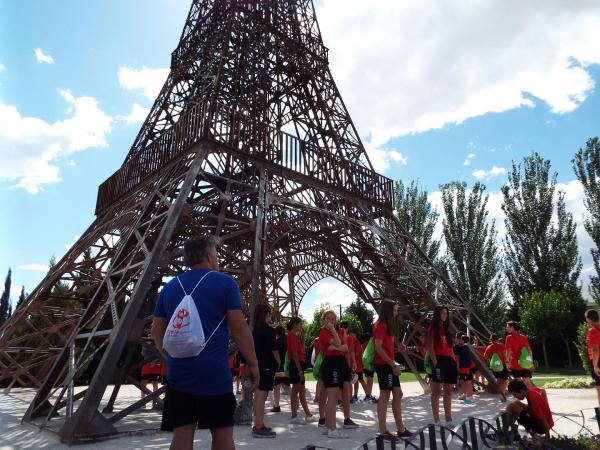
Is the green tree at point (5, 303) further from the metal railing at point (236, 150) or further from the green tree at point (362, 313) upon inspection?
the metal railing at point (236, 150)

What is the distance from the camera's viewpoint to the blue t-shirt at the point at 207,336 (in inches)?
88.3

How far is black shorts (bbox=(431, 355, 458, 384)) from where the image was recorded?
5.56 m

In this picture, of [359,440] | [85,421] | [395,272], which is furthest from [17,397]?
[395,272]

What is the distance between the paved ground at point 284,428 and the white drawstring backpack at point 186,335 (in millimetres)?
2783

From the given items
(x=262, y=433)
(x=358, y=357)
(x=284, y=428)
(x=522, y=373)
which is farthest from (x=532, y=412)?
(x=358, y=357)

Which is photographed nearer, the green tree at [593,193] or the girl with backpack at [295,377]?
the girl with backpack at [295,377]

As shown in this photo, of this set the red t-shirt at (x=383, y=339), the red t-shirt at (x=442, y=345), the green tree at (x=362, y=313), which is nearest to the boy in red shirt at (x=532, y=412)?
the red t-shirt at (x=383, y=339)

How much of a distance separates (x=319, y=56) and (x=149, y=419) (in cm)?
1193

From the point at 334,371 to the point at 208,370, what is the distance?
316cm

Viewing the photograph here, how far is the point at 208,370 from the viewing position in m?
2.24

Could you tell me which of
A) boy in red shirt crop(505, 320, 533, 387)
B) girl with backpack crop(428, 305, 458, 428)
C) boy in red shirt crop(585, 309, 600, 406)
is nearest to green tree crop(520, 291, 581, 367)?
boy in red shirt crop(505, 320, 533, 387)

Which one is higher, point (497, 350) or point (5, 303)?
point (5, 303)

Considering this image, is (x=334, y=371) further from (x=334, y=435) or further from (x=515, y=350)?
(x=515, y=350)

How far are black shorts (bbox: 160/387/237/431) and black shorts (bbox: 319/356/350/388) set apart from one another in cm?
296
